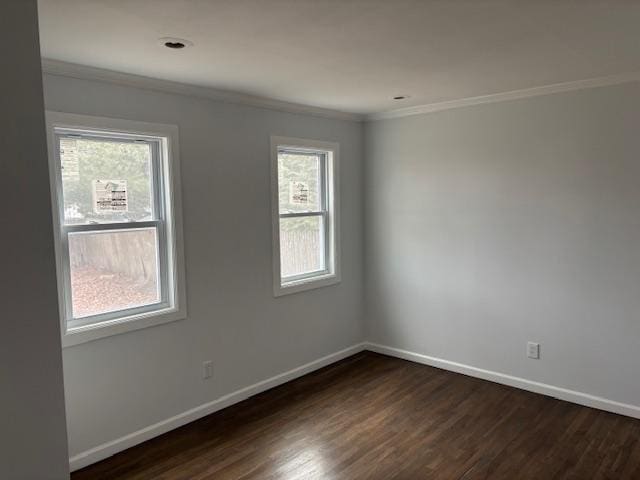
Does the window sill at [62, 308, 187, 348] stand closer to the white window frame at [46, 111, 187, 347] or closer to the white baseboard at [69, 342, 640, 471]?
the white window frame at [46, 111, 187, 347]

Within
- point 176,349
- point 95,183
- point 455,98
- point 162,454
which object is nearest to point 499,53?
point 455,98

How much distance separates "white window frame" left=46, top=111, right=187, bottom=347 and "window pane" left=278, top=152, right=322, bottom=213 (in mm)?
1149

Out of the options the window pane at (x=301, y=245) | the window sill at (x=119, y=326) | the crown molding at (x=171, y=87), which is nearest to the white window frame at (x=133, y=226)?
the window sill at (x=119, y=326)

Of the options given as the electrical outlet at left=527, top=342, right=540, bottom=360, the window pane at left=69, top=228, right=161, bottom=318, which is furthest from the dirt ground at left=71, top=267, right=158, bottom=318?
the electrical outlet at left=527, top=342, right=540, bottom=360

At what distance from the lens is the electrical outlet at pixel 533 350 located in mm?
3850

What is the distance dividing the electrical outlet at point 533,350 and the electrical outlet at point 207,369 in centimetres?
262

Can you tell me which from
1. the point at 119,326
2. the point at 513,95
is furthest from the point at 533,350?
the point at 119,326

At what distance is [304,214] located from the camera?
4395 mm

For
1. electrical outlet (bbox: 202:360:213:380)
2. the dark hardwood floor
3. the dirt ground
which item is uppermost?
the dirt ground

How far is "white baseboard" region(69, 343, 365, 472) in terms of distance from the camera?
293 centimetres

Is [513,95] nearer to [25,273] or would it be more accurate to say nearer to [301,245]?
[301,245]

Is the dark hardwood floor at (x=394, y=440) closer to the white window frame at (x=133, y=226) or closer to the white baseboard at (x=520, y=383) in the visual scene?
the white baseboard at (x=520, y=383)

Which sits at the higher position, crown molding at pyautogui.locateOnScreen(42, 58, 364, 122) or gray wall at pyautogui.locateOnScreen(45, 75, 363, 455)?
crown molding at pyautogui.locateOnScreen(42, 58, 364, 122)

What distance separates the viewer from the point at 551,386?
3.79m
